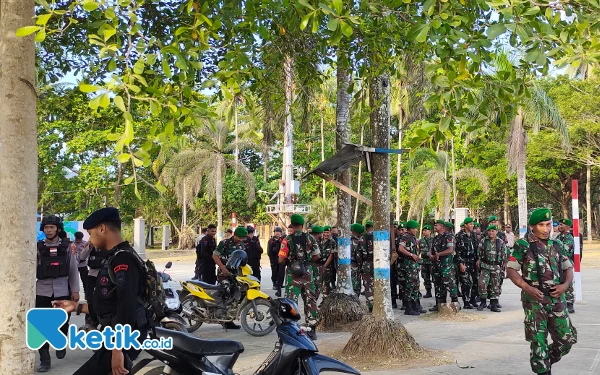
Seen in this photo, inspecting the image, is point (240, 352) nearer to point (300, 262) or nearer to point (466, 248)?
point (300, 262)

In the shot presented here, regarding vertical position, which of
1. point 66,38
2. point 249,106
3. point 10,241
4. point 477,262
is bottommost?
point 477,262

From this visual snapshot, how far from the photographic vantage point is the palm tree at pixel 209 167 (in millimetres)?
33906

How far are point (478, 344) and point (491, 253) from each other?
3.82 meters

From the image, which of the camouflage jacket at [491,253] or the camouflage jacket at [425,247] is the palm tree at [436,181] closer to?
the camouflage jacket at [425,247]

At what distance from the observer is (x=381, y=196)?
296 inches

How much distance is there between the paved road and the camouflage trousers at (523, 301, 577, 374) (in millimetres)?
995

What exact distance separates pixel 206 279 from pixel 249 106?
8371 mm

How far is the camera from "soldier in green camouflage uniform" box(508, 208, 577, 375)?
18.2 ft

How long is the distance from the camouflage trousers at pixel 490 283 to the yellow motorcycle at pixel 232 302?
441 centimetres

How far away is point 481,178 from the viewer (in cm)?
3597

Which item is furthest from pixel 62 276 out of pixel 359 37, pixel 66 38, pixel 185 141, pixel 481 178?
pixel 481 178

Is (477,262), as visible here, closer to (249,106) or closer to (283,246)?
(283,246)

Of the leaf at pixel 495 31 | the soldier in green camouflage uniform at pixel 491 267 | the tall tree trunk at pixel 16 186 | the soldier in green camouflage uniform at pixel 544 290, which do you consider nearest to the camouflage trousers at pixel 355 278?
the soldier in green camouflage uniform at pixel 491 267

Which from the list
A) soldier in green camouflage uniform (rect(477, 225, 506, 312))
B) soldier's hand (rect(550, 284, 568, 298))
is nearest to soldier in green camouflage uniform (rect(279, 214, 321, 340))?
soldier's hand (rect(550, 284, 568, 298))
